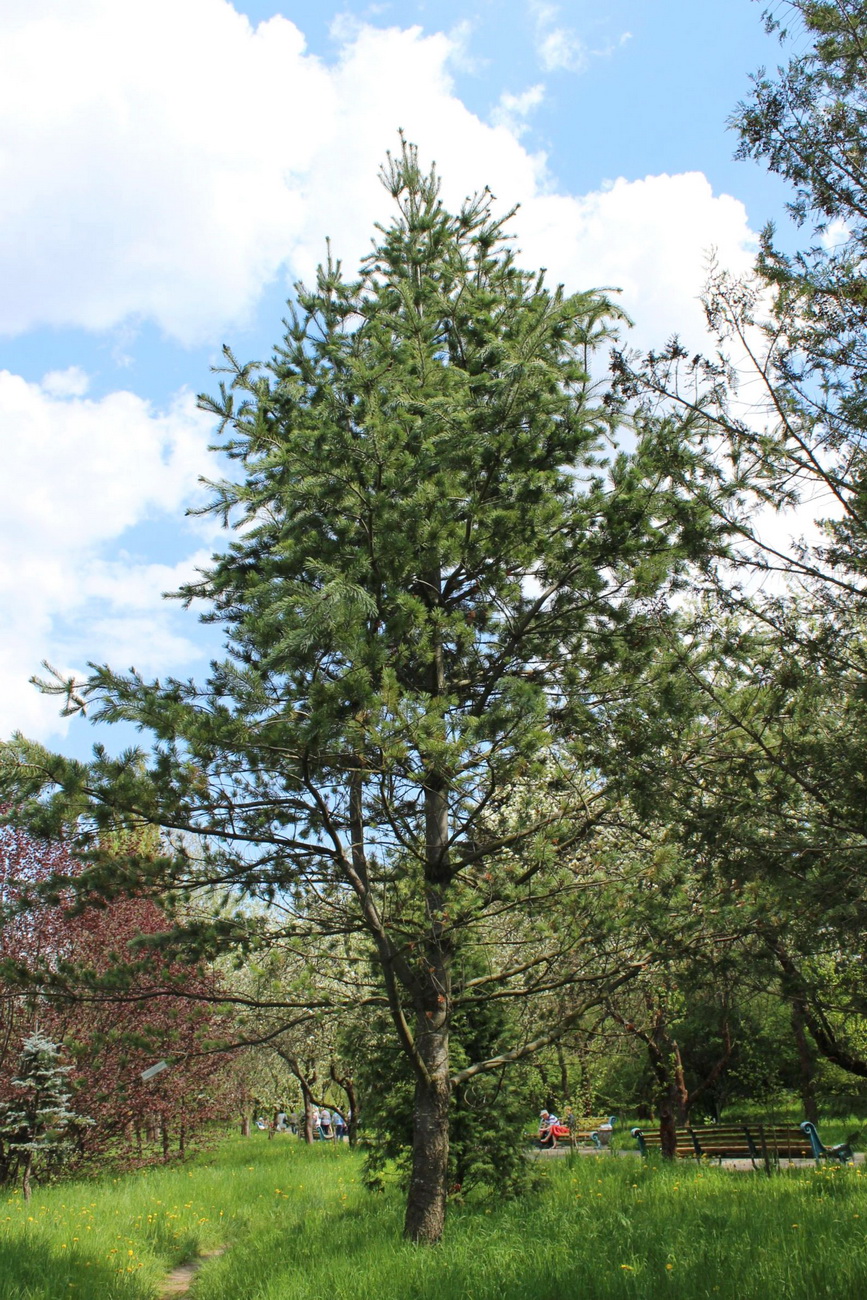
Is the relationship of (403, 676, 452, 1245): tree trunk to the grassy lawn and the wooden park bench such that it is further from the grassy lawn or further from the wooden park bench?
the wooden park bench

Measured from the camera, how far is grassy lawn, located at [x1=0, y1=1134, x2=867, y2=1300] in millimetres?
4805

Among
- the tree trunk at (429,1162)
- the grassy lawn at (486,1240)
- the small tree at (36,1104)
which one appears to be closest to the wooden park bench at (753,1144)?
the grassy lawn at (486,1240)

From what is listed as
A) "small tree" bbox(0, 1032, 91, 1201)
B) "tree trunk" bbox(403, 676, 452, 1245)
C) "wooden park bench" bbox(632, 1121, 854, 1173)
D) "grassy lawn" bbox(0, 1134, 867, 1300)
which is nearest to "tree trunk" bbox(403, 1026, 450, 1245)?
"tree trunk" bbox(403, 676, 452, 1245)

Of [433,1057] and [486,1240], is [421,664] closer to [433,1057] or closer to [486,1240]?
[433,1057]

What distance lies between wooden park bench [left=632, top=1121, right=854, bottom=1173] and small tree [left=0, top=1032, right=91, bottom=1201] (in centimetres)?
845

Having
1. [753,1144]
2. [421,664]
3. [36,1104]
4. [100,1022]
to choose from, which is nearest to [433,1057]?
[421,664]

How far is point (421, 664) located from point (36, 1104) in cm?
856

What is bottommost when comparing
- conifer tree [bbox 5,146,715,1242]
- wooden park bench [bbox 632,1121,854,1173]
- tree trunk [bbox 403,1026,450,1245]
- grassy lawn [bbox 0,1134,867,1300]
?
wooden park bench [bbox 632,1121,854,1173]

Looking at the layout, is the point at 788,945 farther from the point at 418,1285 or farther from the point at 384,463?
the point at 384,463

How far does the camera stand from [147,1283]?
734 centimetres

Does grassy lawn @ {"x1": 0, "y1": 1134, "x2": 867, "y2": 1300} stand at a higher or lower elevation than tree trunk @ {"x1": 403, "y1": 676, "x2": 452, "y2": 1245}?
lower

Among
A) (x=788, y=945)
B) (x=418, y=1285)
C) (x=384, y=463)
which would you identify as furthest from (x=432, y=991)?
(x=384, y=463)

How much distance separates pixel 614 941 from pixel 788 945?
1.69 m

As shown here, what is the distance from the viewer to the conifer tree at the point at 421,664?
5.03 metres
